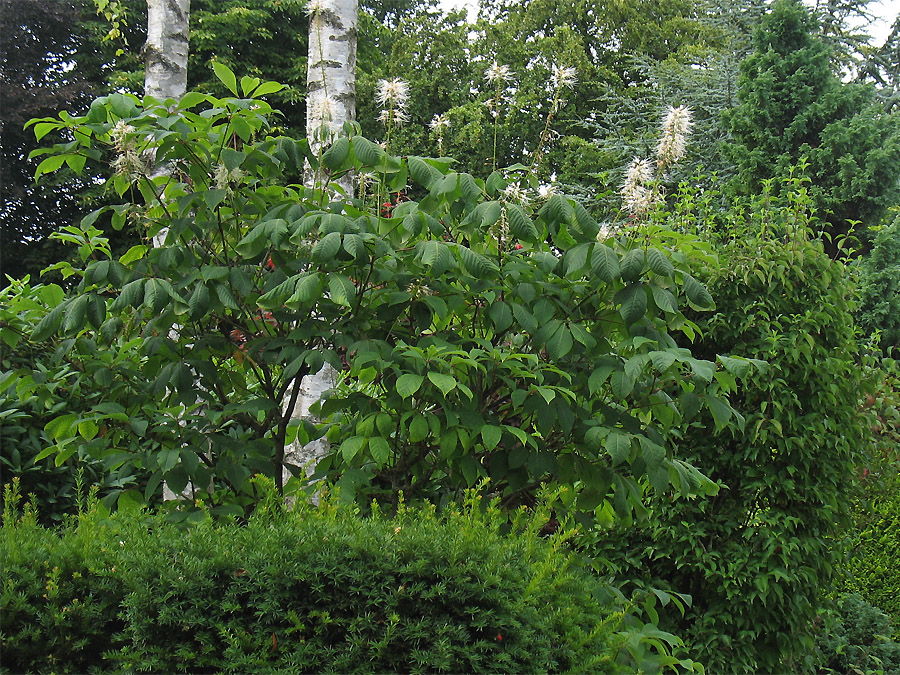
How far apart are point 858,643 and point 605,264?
4.42m

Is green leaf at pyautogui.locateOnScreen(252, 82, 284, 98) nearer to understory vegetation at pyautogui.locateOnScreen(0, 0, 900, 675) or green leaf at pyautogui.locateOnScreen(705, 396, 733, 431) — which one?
understory vegetation at pyautogui.locateOnScreen(0, 0, 900, 675)

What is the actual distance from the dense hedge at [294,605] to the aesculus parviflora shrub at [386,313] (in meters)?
0.47

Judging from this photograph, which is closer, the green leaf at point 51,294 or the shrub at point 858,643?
the green leaf at point 51,294

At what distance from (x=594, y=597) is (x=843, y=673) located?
3565 millimetres

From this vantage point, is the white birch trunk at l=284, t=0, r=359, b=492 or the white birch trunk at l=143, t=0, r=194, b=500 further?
the white birch trunk at l=143, t=0, r=194, b=500

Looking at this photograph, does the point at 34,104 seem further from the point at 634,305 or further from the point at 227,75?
the point at 634,305

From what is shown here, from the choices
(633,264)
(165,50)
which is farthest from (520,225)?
(165,50)

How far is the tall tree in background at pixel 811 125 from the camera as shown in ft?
42.6

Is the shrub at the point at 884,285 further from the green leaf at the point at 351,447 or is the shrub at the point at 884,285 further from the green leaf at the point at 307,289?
the green leaf at the point at 307,289

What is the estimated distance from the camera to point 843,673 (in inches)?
202

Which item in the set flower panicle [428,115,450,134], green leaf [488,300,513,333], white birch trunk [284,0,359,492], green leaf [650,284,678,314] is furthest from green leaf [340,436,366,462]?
white birch trunk [284,0,359,492]

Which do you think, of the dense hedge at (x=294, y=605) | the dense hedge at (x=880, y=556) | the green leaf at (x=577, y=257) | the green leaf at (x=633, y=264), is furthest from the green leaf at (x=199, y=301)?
the dense hedge at (x=880, y=556)

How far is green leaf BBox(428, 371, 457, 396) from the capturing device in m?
2.35

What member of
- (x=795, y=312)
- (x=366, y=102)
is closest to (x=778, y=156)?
A: (x=795, y=312)
